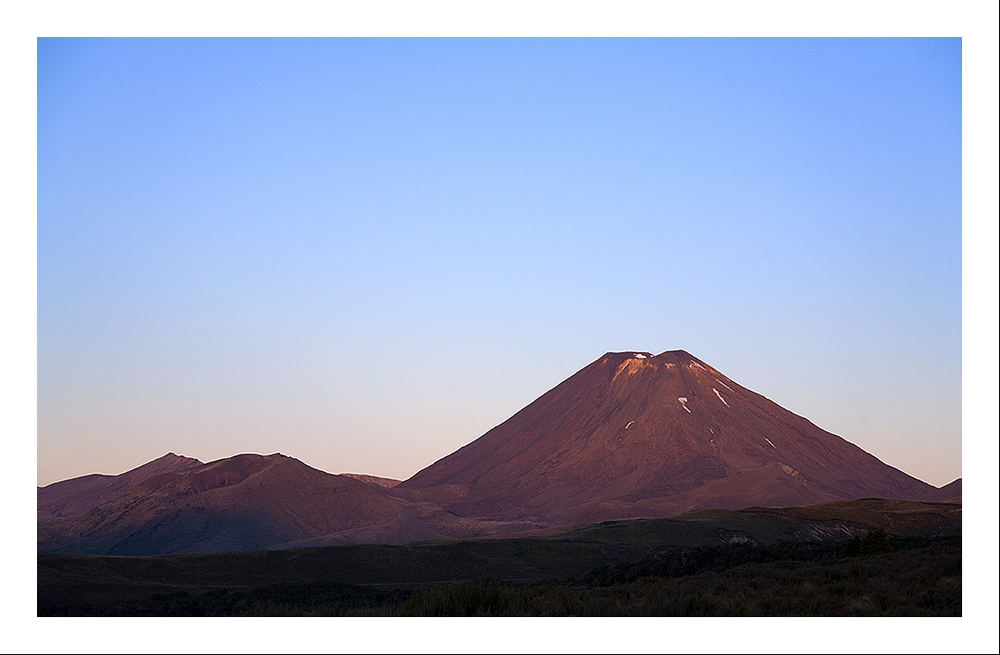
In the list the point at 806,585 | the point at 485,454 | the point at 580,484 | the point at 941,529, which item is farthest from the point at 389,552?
the point at 485,454

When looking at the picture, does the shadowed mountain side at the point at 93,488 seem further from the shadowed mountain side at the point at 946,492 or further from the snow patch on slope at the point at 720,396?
the shadowed mountain side at the point at 946,492

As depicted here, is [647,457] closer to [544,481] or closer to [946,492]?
[544,481]

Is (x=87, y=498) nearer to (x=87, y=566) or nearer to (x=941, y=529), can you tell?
(x=87, y=566)

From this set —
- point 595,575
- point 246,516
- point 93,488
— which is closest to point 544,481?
point 246,516

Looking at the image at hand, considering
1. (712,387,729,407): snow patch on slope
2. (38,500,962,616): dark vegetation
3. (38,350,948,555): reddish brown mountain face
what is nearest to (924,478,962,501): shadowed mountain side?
(38,350,948,555): reddish brown mountain face

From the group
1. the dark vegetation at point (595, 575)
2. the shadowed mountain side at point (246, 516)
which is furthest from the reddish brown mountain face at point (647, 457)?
the dark vegetation at point (595, 575)

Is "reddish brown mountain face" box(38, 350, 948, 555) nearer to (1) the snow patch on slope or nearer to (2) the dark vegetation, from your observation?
(1) the snow patch on slope
